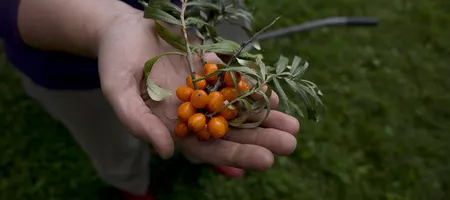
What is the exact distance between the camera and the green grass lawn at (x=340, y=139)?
164 cm

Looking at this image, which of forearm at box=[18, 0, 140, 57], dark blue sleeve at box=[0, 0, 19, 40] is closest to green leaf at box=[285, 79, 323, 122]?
forearm at box=[18, 0, 140, 57]

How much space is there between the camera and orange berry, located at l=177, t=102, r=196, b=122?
937 millimetres

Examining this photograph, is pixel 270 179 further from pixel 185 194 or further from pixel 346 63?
pixel 346 63

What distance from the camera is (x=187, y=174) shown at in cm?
168

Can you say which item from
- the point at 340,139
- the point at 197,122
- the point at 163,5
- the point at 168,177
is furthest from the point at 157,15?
the point at 340,139

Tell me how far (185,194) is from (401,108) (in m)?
0.86

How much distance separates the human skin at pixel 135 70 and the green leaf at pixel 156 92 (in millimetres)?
22

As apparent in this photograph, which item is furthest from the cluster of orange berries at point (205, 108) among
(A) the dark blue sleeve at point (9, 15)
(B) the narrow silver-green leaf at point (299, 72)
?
(A) the dark blue sleeve at point (9, 15)

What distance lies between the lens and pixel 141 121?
2.90 feet

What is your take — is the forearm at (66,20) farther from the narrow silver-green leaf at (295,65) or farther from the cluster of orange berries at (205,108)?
the narrow silver-green leaf at (295,65)

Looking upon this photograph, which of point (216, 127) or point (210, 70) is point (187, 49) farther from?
point (216, 127)

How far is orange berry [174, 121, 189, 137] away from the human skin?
0.05 feet

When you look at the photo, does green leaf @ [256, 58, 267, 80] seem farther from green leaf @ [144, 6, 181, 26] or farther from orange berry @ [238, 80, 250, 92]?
green leaf @ [144, 6, 181, 26]

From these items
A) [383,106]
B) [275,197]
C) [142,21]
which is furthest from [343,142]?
[142,21]
